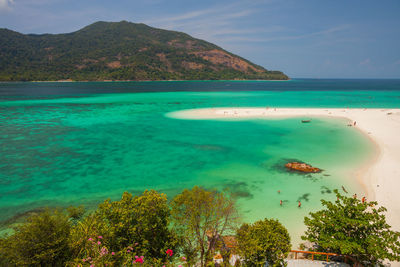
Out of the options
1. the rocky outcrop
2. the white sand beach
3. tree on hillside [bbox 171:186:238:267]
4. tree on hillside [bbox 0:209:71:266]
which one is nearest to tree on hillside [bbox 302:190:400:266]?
tree on hillside [bbox 171:186:238:267]

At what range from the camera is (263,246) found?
15.3m

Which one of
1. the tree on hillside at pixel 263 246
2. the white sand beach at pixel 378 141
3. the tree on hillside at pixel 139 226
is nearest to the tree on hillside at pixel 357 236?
the tree on hillside at pixel 263 246

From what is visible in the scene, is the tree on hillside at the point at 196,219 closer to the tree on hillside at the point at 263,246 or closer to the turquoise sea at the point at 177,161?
the tree on hillside at the point at 263,246

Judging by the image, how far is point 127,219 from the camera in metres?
15.5

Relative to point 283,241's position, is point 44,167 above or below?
below

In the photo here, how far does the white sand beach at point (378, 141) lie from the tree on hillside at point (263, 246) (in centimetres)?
1431

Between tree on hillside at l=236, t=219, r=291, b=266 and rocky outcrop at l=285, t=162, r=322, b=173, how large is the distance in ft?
71.6

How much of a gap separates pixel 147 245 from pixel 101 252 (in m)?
3.28

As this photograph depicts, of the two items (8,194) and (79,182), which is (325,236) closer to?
(79,182)

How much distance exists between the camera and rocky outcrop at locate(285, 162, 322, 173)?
35531 millimetres

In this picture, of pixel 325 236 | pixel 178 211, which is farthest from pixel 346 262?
pixel 178 211

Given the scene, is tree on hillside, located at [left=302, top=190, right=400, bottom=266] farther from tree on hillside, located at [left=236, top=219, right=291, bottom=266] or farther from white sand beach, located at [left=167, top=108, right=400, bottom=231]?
white sand beach, located at [left=167, top=108, right=400, bottom=231]

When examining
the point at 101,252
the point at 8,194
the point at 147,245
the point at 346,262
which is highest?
the point at 101,252

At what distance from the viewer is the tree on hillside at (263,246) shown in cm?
1508
